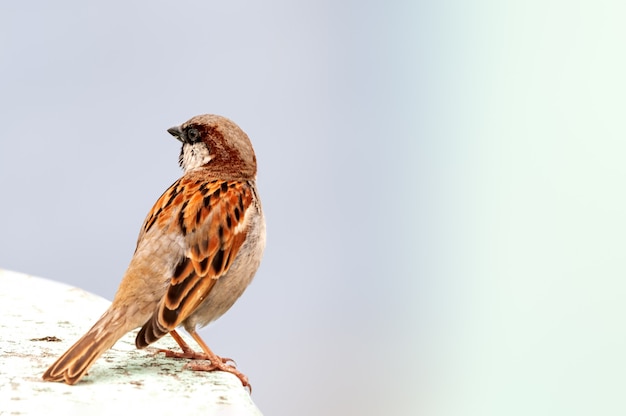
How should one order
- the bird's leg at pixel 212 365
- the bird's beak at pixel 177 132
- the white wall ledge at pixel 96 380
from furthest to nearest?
the bird's beak at pixel 177 132, the bird's leg at pixel 212 365, the white wall ledge at pixel 96 380

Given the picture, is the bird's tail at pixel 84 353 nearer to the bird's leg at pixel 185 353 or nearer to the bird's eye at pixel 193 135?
the bird's leg at pixel 185 353

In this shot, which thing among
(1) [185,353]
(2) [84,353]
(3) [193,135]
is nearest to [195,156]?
(3) [193,135]

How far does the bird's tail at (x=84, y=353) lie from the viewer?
422cm

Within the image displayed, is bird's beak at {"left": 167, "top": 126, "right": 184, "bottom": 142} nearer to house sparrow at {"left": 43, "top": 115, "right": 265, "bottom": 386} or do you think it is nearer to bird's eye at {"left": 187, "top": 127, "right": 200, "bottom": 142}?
bird's eye at {"left": 187, "top": 127, "right": 200, "bottom": 142}

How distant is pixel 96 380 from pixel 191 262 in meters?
0.76

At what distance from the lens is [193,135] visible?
214 inches

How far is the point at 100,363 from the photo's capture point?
4.66 meters

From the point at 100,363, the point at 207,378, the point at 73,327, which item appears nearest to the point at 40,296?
the point at 73,327

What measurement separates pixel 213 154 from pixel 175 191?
36 cm

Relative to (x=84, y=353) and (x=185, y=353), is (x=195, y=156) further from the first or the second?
(x=84, y=353)

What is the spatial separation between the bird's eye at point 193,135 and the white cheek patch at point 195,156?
0.10 feet

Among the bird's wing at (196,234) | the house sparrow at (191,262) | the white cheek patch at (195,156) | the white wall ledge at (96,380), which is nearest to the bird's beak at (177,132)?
the white cheek patch at (195,156)

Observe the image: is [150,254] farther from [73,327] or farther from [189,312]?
[73,327]

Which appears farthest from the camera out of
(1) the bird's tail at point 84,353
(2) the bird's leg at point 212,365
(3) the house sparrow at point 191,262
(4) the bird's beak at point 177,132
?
(4) the bird's beak at point 177,132
